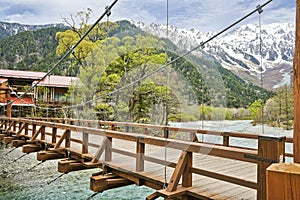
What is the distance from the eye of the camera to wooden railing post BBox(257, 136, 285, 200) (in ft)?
4.40

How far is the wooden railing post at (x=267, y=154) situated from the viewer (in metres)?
1.34

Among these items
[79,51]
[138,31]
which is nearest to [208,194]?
[138,31]

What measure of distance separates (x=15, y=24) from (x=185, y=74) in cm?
3171

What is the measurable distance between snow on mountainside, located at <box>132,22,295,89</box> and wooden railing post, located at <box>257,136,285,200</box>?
14.3 feet

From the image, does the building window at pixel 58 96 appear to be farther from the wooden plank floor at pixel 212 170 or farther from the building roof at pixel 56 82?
the wooden plank floor at pixel 212 170

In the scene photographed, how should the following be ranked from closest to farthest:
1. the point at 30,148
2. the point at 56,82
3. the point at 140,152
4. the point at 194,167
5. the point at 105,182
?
1. the point at 194,167
2. the point at 140,152
3. the point at 105,182
4. the point at 30,148
5. the point at 56,82

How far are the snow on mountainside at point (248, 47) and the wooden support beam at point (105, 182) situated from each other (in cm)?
415

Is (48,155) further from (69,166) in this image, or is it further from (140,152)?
(140,152)

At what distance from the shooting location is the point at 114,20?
1090 centimetres

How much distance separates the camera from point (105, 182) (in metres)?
2.36

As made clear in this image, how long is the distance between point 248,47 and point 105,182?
21.0 feet

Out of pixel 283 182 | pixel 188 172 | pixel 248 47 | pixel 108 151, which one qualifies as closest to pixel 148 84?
pixel 248 47

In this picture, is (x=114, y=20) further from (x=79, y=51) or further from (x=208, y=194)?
(x=208, y=194)

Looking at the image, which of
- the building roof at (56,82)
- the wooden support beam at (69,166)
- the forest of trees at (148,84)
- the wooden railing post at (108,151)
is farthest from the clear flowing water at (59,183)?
the building roof at (56,82)
